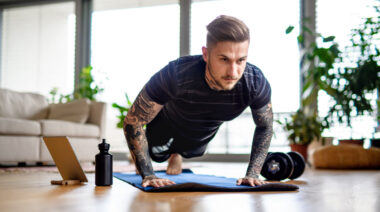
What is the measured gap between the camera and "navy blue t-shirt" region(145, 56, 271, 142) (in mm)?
1674

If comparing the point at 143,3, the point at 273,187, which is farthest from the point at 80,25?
the point at 273,187

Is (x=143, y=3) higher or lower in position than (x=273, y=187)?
higher

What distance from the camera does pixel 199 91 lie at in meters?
1.70

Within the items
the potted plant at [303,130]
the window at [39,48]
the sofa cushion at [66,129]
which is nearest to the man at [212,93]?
the sofa cushion at [66,129]

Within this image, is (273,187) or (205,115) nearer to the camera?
(273,187)

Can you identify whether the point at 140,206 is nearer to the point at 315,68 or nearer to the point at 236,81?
the point at 236,81

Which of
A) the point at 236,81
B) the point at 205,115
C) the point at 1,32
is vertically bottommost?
the point at 205,115

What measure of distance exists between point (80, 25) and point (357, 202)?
5729 millimetres

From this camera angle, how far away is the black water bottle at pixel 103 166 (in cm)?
170

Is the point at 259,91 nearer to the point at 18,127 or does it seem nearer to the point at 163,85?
the point at 163,85

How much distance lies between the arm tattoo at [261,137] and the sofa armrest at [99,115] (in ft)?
10.4

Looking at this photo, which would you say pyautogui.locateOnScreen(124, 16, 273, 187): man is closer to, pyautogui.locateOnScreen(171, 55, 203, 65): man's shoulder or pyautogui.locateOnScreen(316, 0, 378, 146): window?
pyautogui.locateOnScreen(171, 55, 203, 65): man's shoulder

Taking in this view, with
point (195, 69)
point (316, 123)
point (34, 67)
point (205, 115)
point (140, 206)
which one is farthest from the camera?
point (34, 67)

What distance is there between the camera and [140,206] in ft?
3.76
